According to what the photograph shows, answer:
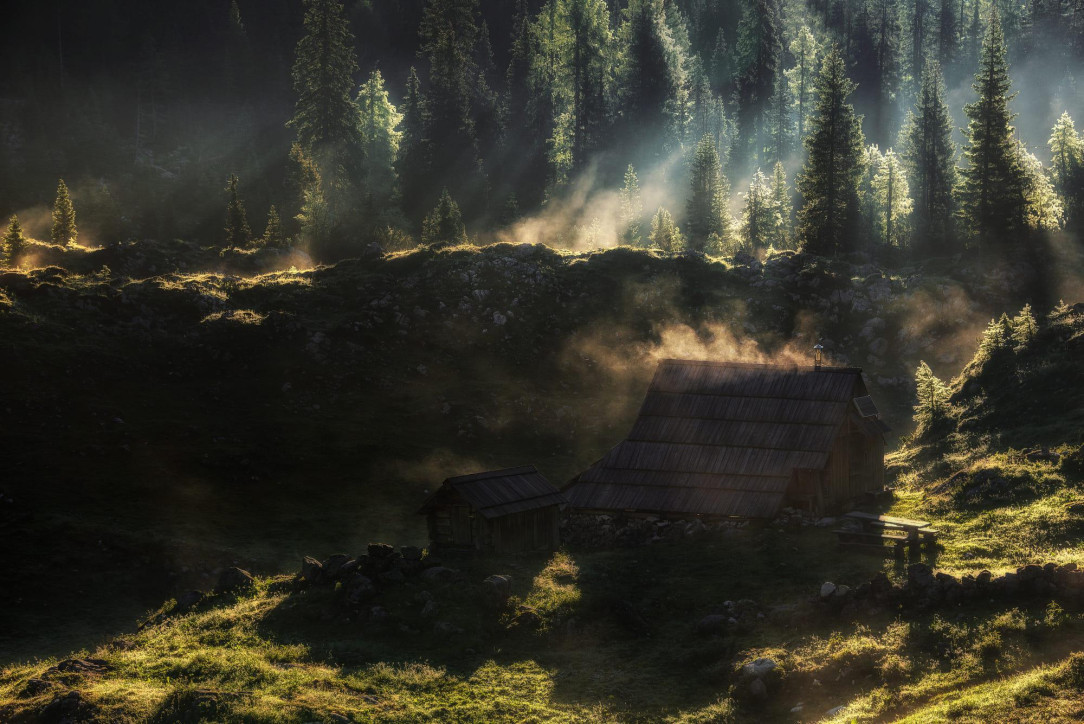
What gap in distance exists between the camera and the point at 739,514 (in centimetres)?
4266

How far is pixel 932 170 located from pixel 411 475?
6520 centimetres

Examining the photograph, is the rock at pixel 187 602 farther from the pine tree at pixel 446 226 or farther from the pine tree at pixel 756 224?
the pine tree at pixel 756 224

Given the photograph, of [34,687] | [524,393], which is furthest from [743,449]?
[34,687]

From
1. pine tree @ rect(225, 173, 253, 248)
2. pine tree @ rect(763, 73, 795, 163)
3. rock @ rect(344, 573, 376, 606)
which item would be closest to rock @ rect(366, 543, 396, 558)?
rock @ rect(344, 573, 376, 606)

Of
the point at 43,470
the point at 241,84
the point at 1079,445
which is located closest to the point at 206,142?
the point at 241,84

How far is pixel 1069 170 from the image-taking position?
3629 inches

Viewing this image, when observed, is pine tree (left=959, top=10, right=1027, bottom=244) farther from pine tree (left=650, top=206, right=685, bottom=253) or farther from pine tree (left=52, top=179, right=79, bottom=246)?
pine tree (left=52, top=179, right=79, bottom=246)

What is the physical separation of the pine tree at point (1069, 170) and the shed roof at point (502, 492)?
63.3 meters

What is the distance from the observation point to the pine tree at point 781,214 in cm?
9775

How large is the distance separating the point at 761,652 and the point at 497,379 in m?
39.0

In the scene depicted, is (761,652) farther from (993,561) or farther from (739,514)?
(739,514)

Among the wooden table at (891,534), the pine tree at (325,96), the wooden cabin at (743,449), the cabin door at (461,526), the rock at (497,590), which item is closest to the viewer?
the rock at (497,590)

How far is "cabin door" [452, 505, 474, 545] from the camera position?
4166cm

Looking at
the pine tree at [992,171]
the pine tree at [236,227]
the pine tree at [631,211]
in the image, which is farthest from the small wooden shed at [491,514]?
the pine tree at [631,211]
